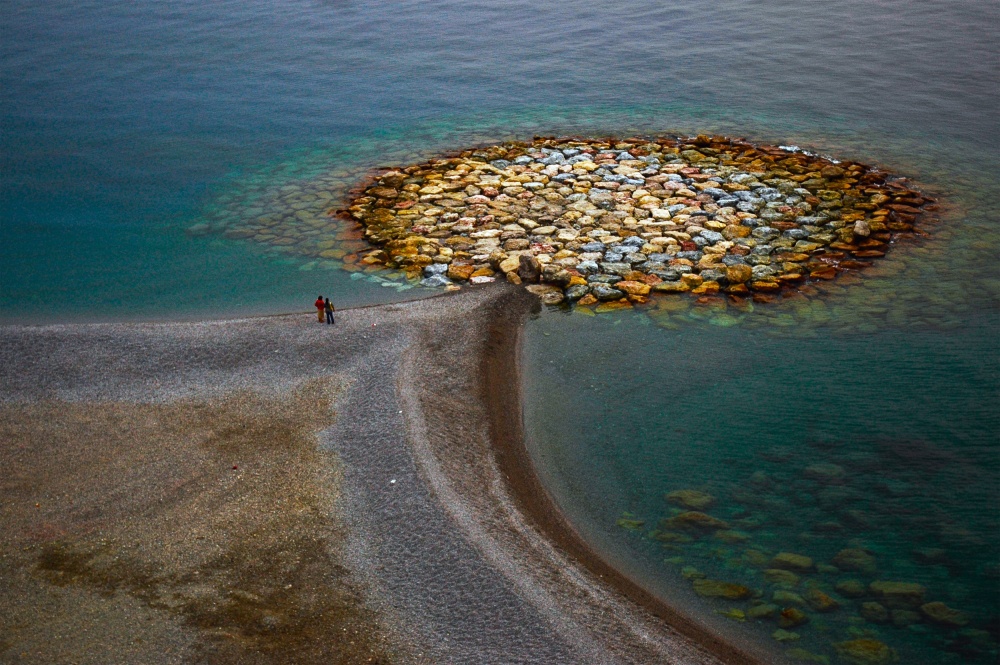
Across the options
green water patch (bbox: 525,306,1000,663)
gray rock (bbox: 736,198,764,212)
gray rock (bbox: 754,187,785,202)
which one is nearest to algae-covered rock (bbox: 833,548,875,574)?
green water patch (bbox: 525,306,1000,663)

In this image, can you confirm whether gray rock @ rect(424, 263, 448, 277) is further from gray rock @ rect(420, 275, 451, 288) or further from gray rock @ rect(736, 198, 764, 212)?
gray rock @ rect(736, 198, 764, 212)

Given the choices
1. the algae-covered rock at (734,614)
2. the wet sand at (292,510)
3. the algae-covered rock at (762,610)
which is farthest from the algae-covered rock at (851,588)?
the wet sand at (292,510)

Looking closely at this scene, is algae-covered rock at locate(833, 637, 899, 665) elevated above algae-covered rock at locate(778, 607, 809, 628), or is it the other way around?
algae-covered rock at locate(778, 607, 809, 628)

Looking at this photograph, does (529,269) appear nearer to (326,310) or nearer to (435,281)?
(435,281)

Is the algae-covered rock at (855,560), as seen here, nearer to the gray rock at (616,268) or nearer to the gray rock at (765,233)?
the gray rock at (616,268)

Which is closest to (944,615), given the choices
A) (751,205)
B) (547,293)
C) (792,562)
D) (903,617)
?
(903,617)
